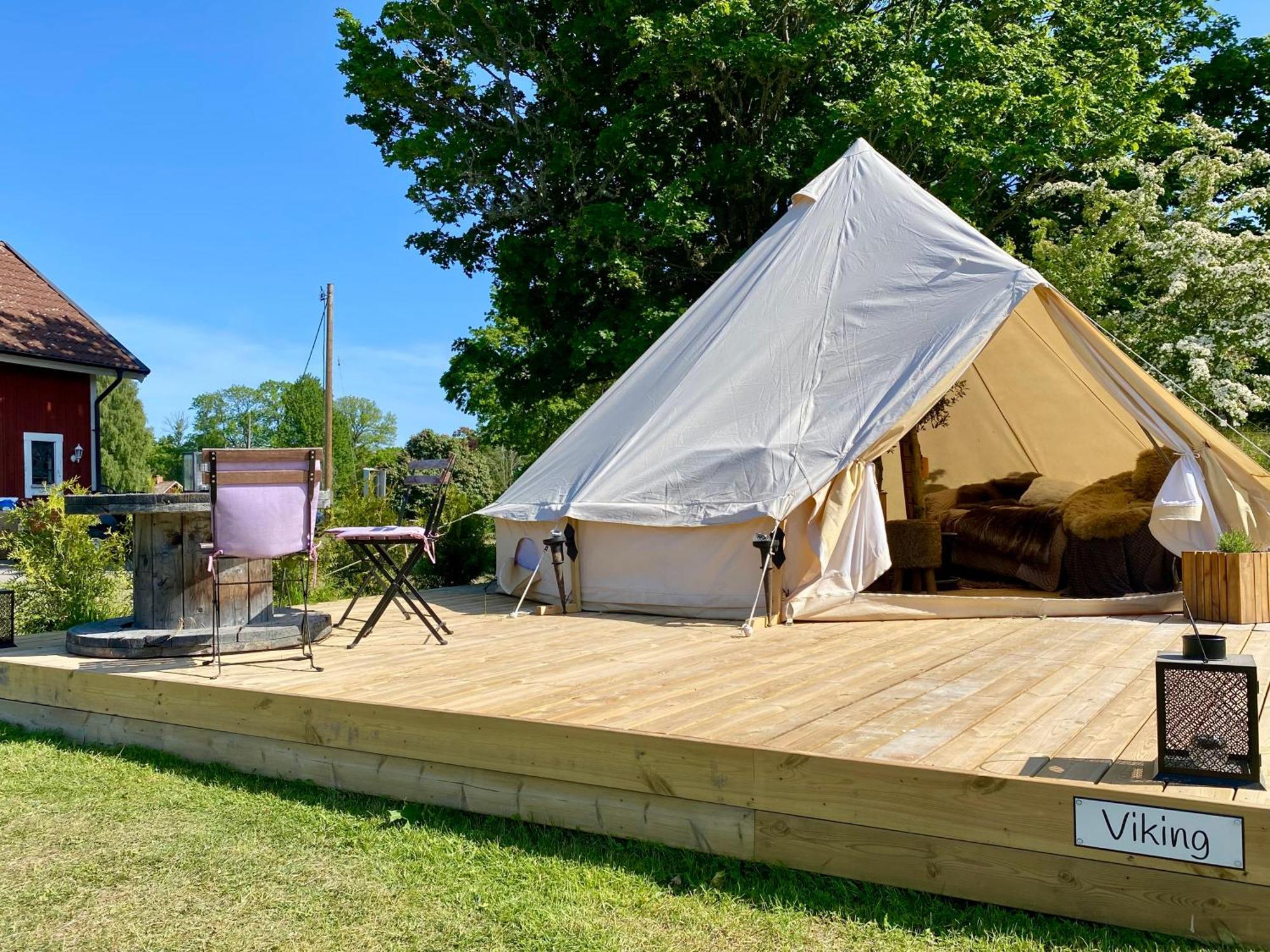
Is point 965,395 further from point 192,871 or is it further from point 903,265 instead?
point 192,871

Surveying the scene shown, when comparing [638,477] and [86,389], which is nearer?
[638,477]

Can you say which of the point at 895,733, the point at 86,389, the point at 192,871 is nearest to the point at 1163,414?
the point at 895,733

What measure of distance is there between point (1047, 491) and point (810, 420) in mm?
3376

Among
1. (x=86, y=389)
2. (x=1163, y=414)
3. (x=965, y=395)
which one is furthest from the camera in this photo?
(x=86, y=389)

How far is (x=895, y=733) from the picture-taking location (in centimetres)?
258

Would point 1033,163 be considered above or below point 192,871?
above

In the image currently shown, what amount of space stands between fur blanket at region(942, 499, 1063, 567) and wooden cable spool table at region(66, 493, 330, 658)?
15.3 feet

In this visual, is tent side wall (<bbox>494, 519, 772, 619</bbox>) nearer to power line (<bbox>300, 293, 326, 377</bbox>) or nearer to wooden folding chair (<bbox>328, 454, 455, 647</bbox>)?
wooden folding chair (<bbox>328, 454, 455, 647</bbox>)

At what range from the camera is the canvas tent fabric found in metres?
5.06

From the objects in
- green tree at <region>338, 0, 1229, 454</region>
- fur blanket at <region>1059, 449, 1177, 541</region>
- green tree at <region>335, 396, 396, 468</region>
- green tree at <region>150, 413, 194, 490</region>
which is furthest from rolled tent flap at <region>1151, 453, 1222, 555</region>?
green tree at <region>335, 396, 396, 468</region>

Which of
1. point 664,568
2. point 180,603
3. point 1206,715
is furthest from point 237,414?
point 1206,715

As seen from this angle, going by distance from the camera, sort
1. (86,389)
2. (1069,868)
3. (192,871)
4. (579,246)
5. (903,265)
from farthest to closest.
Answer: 1. (86,389)
2. (579,246)
3. (903,265)
4. (192,871)
5. (1069,868)

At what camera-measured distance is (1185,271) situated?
35.4 ft

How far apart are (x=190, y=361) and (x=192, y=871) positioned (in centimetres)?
3093
